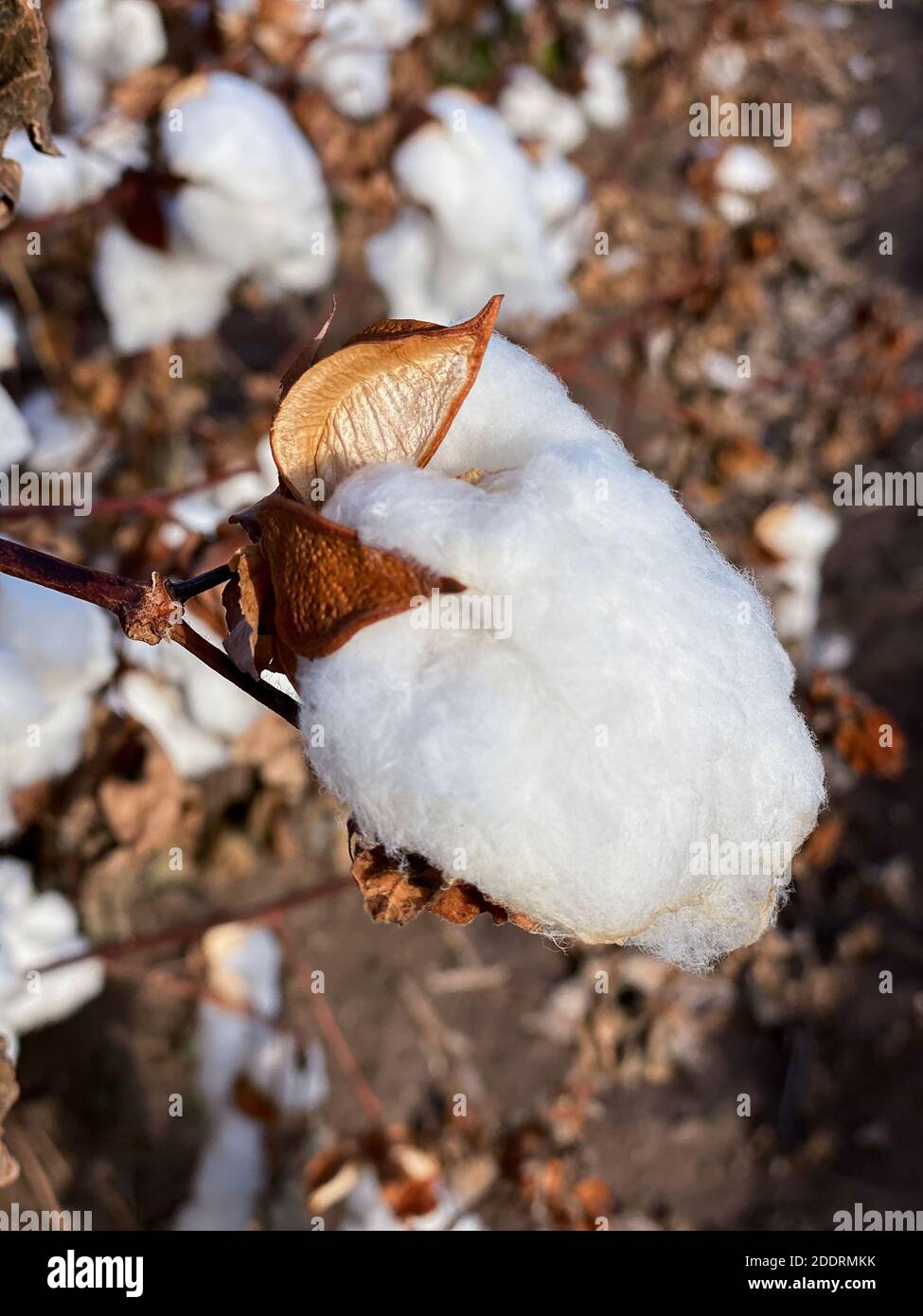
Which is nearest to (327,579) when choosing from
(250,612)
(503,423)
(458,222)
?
(250,612)

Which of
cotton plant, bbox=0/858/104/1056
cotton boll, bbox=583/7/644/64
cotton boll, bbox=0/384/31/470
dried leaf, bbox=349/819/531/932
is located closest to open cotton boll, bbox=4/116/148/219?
cotton boll, bbox=0/384/31/470

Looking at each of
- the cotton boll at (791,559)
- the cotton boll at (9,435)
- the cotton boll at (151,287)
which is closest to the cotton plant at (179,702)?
the cotton boll at (9,435)

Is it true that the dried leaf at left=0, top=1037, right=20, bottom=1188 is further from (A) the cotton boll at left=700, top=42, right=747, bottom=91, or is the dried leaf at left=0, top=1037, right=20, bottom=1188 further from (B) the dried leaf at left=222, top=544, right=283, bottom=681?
(A) the cotton boll at left=700, top=42, right=747, bottom=91

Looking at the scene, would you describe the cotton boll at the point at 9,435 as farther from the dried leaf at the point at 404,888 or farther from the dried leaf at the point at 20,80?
the dried leaf at the point at 404,888
